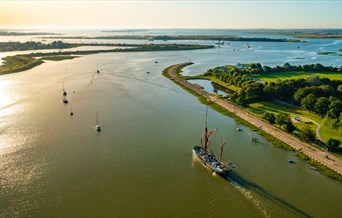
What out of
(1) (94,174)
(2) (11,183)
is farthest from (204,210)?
(2) (11,183)

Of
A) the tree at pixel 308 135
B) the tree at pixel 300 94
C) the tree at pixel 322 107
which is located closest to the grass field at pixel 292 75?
the tree at pixel 300 94

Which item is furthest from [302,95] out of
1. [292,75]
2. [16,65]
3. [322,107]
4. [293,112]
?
[16,65]

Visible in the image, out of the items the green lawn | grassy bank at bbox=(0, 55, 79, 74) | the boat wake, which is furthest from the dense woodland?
grassy bank at bbox=(0, 55, 79, 74)

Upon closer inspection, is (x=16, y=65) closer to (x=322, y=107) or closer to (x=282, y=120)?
(x=282, y=120)

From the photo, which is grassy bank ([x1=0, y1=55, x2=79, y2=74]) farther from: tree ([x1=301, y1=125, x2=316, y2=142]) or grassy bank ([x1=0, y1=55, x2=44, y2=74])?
tree ([x1=301, y1=125, x2=316, y2=142])

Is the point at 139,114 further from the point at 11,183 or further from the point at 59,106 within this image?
the point at 11,183
